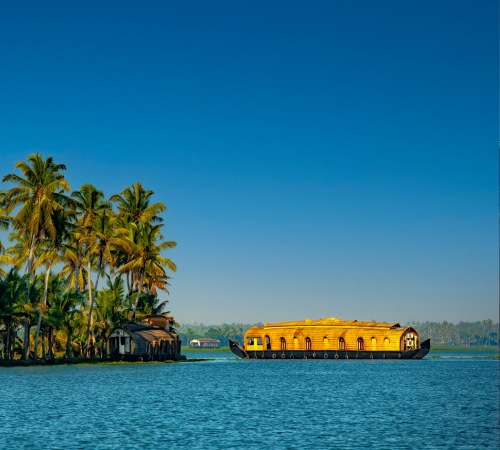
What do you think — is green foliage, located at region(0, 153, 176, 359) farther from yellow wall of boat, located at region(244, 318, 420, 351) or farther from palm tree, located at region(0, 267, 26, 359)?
yellow wall of boat, located at region(244, 318, 420, 351)

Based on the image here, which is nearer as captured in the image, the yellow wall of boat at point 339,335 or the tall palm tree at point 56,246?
the tall palm tree at point 56,246

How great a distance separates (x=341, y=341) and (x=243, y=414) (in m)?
80.0

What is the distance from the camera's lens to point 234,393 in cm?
5066

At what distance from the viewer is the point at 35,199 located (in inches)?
3115

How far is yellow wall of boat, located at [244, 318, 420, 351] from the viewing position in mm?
114125

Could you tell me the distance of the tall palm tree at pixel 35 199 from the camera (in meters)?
78.0

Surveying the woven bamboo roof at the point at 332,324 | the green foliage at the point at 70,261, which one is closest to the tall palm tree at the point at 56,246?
the green foliage at the point at 70,261

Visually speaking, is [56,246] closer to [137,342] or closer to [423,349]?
[137,342]

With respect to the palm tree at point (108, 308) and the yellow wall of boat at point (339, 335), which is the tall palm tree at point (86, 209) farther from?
the yellow wall of boat at point (339, 335)

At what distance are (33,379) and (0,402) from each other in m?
18.3

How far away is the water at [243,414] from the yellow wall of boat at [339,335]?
172ft

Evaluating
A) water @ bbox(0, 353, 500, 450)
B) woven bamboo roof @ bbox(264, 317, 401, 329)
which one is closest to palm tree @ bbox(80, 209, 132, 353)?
water @ bbox(0, 353, 500, 450)

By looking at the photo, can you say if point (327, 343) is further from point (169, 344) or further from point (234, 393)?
point (234, 393)

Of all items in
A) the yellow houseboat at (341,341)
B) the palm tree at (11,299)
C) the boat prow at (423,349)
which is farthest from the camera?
the boat prow at (423,349)
